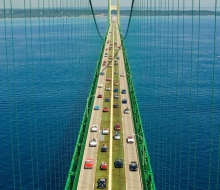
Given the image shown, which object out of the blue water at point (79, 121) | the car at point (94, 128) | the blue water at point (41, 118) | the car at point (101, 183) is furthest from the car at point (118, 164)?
the car at point (94, 128)

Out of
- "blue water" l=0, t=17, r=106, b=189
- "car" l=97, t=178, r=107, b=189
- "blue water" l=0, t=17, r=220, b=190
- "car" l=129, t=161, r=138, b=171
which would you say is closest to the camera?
"car" l=97, t=178, r=107, b=189

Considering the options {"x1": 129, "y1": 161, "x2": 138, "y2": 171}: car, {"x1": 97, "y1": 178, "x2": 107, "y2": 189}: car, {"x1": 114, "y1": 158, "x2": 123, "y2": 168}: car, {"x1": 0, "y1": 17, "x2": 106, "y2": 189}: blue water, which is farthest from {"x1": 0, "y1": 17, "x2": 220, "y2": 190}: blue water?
{"x1": 97, "y1": 178, "x2": 107, "y2": 189}: car

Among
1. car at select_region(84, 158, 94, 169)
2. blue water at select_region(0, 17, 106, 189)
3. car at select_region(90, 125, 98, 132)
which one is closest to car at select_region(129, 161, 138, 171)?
car at select_region(84, 158, 94, 169)

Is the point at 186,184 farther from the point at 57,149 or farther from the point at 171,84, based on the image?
the point at 171,84

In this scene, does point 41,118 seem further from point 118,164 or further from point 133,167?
point 133,167

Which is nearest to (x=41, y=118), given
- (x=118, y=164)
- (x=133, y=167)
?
(x=118, y=164)

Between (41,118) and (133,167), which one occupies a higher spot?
(133,167)

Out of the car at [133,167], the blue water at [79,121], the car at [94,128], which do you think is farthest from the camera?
the blue water at [79,121]

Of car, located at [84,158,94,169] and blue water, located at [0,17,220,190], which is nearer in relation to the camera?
car, located at [84,158,94,169]

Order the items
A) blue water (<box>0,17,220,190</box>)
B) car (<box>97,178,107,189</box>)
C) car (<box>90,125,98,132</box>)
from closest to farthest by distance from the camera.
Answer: car (<box>97,178,107,189</box>) → car (<box>90,125,98,132</box>) → blue water (<box>0,17,220,190</box>)

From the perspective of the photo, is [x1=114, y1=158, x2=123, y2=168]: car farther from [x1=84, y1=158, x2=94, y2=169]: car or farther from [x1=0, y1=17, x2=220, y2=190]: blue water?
[x1=0, y1=17, x2=220, y2=190]: blue water

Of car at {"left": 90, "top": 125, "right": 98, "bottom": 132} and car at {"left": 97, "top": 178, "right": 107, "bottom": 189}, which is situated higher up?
car at {"left": 90, "top": 125, "right": 98, "bottom": 132}

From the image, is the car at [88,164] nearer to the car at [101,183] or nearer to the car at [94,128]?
the car at [101,183]

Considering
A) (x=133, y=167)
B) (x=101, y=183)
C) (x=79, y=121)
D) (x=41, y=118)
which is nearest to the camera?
(x=101, y=183)
